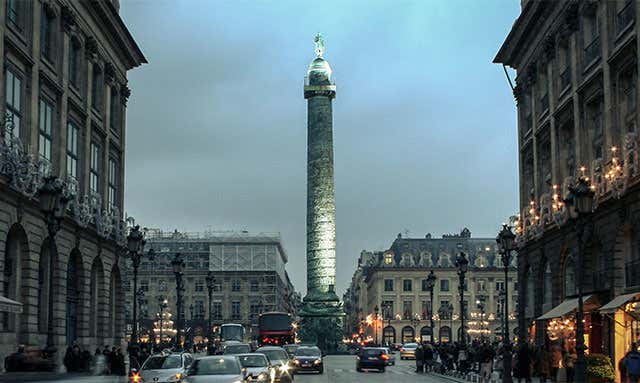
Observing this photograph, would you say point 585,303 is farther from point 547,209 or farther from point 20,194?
point 20,194

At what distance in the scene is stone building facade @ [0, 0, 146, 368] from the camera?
4191 cm

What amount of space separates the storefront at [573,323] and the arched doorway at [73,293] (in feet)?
76.8

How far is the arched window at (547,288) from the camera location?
53406mm

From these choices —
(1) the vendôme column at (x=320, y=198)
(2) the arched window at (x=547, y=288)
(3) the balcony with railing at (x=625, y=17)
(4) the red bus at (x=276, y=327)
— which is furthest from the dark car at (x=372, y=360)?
(1) the vendôme column at (x=320, y=198)

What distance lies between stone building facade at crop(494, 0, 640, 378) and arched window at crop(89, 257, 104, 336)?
A: 2395 centimetres

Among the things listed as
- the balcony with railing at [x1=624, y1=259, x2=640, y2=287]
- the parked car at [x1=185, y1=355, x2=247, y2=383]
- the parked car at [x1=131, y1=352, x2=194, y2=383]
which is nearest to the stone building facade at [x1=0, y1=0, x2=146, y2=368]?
the parked car at [x1=131, y1=352, x2=194, y2=383]

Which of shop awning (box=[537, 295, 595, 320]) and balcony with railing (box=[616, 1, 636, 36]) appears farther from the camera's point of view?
shop awning (box=[537, 295, 595, 320])

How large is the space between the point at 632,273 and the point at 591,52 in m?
10.6

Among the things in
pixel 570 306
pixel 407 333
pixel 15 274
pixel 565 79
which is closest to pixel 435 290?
pixel 407 333

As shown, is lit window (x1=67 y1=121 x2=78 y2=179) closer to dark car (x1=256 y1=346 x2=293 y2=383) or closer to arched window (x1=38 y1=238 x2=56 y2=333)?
arched window (x1=38 y1=238 x2=56 y2=333)

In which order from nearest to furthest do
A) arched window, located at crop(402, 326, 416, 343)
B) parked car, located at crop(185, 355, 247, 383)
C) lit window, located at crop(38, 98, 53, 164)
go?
1. parked car, located at crop(185, 355, 247, 383)
2. lit window, located at crop(38, 98, 53, 164)
3. arched window, located at crop(402, 326, 416, 343)

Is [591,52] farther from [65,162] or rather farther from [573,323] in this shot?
[65,162]

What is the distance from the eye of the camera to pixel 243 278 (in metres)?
173

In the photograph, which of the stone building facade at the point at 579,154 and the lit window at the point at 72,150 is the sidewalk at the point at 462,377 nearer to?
the stone building facade at the point at 579,154
